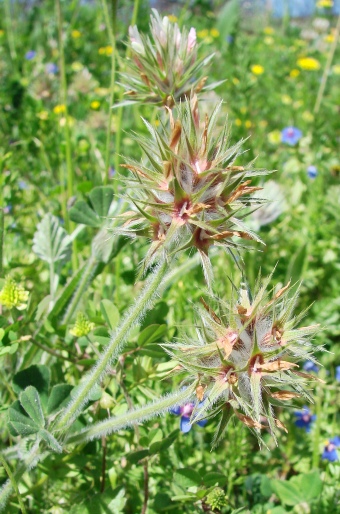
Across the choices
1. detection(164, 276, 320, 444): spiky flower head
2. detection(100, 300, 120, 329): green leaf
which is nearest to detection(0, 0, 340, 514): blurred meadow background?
detection(100, 300, 120, 329): green leaf

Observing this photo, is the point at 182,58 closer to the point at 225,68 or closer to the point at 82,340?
the point at 82,340

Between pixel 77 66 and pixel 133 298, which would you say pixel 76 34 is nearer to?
pixel 77 66

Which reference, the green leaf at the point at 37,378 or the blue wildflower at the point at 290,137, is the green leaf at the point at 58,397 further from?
the blue wildflower at the point at 290,137

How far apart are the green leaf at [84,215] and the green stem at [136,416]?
870mm

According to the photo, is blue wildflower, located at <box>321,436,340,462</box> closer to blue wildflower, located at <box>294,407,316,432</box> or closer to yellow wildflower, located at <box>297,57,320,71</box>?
blue wildflower, located at <box>294,407,316,432</box>

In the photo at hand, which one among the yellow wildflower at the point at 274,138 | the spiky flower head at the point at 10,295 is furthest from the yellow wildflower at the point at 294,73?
the spiky flower head at the point at 10,295

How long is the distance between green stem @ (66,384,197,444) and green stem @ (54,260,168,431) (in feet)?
0.24

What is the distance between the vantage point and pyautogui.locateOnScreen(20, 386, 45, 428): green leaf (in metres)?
1.62

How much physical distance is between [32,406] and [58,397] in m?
0.17

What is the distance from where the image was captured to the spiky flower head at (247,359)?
1.35 meters

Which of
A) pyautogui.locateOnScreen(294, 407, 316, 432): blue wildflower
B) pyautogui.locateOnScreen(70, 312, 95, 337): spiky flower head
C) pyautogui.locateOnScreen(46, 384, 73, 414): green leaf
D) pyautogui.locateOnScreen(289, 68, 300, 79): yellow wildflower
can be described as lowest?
pyautogui.locateOnScreen(294, 407, 316, 432): blue wildflower

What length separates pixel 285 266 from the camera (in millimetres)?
3727

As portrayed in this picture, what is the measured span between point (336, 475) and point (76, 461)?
972 millimetres

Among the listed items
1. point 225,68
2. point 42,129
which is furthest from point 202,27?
point 42,129
